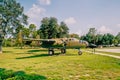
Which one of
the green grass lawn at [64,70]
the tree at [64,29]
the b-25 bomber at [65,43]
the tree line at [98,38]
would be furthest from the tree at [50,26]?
the tree line at [98,38]

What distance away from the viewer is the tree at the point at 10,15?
53644 mm

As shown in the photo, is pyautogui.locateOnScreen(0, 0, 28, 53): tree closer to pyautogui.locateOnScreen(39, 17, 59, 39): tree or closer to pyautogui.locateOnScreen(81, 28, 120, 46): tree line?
pyautogui.locateOnScreen(39, 17, 59, 39): tree

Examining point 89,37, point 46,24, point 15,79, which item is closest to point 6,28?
point 46,24

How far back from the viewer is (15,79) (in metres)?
Result: 6.63

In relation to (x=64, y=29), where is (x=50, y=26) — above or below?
above

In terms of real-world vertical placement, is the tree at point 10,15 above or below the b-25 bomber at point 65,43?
above

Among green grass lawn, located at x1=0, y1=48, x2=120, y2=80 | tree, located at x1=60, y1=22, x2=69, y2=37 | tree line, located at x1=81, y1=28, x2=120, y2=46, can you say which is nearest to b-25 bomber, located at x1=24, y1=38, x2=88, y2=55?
green grass lawn, located at x1=0, y1=48, x2=120, y2=80

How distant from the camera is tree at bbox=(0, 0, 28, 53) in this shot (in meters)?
53.6

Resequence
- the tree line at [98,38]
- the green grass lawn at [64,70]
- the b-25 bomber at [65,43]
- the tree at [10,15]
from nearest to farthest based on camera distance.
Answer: the green grass lawn at [64,70] → the b-25 bomber at [65,43] → the tree at [10,15] → the tree line at [98,38]

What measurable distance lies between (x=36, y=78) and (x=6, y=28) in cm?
4915

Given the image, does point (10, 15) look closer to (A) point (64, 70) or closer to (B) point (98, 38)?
(A) point (64, 70)

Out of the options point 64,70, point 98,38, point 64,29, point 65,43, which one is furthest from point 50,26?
point 98,38

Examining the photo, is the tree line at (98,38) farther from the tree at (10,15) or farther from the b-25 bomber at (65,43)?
the b-25 bomber at (65,43)

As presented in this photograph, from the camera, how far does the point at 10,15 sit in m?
54.3
